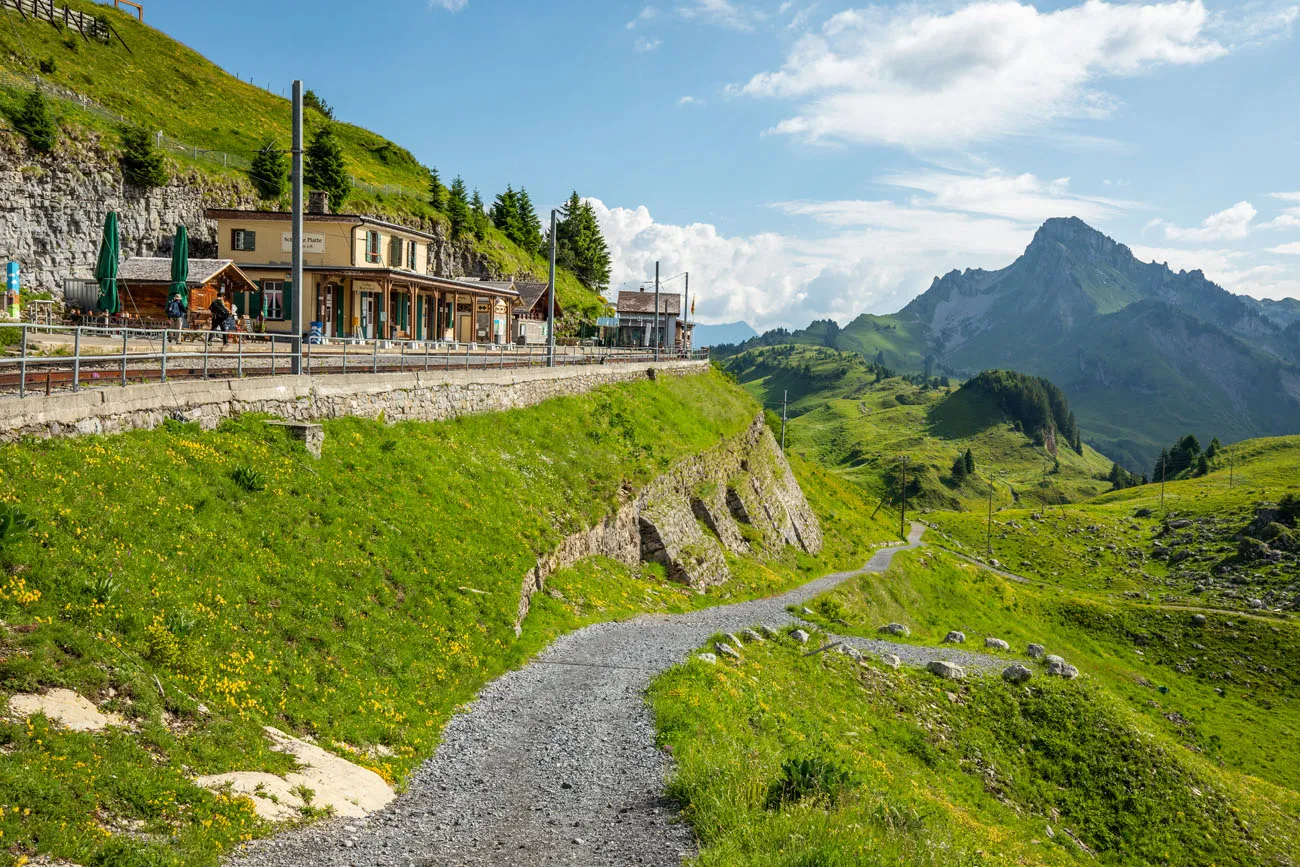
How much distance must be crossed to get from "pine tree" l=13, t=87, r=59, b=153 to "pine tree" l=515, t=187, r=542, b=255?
74.3 metres

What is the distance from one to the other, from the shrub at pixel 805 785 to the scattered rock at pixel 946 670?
63.9 feet

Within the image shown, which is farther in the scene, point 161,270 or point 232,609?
point 161,270

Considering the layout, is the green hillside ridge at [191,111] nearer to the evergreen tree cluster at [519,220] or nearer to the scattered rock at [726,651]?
the evergreen tree cluster at [519,220]

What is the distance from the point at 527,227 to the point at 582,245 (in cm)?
1121

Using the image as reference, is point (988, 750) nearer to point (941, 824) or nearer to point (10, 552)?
point (941, 824)

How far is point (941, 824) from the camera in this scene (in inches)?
656

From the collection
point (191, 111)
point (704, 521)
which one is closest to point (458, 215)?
point (191, 111)

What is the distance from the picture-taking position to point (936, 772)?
80.6 ft

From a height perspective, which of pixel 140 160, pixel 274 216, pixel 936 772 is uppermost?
pixel 140 160

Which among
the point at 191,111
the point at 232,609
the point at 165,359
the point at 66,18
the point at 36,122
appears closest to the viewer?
the point at 232,609

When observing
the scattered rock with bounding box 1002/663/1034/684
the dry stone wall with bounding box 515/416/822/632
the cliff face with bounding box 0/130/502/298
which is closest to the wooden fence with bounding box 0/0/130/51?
the cliff face with bounding box 0/130/502/298

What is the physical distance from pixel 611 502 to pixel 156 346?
2014 centimetres

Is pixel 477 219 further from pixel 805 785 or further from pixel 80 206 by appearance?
pixel 805 785

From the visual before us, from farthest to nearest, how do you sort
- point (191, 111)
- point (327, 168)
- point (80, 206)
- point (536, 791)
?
point (191, 111), point (327, 168), point (80, 206), point (536, 791)
